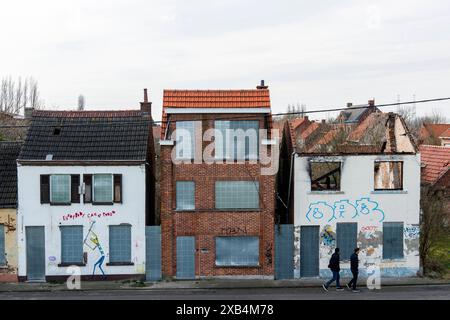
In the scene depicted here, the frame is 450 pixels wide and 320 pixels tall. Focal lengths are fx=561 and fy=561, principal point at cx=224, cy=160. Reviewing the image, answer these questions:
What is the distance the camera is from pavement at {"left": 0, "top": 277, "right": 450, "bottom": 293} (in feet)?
70.5

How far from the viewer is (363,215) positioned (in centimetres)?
2252

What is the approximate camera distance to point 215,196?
22453 millimetres

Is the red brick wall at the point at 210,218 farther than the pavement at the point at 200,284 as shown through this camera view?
Yes

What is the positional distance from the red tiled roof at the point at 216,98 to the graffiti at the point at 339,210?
179 inches

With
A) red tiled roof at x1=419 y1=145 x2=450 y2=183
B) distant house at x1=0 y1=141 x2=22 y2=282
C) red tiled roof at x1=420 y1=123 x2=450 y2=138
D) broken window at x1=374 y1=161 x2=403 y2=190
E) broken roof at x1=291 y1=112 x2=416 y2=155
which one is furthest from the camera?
red tiled roof at x1=420 y1=123 x2=450 y2=138

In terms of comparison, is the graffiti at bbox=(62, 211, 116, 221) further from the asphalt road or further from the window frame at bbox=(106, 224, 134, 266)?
the asphalt road

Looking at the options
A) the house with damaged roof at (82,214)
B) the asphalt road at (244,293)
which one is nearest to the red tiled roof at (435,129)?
the asphalt road at (244,293)

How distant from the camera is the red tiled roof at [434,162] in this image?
30.1 meters

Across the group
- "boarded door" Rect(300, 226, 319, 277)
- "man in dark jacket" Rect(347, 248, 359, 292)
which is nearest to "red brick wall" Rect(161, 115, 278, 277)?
"boarded door" Rect(300, 226, 319, 277)

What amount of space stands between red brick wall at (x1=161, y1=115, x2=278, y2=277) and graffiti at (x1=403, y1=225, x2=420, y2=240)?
5.45m

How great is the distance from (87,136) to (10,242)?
517 centimetres

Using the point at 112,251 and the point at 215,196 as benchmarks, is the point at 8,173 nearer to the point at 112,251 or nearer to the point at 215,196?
the point at 112,251

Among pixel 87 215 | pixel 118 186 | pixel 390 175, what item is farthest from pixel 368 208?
pixel 87 215

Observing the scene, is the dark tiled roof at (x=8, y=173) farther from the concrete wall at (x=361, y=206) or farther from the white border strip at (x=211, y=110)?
the concrete wall at (x=361, y=206)
